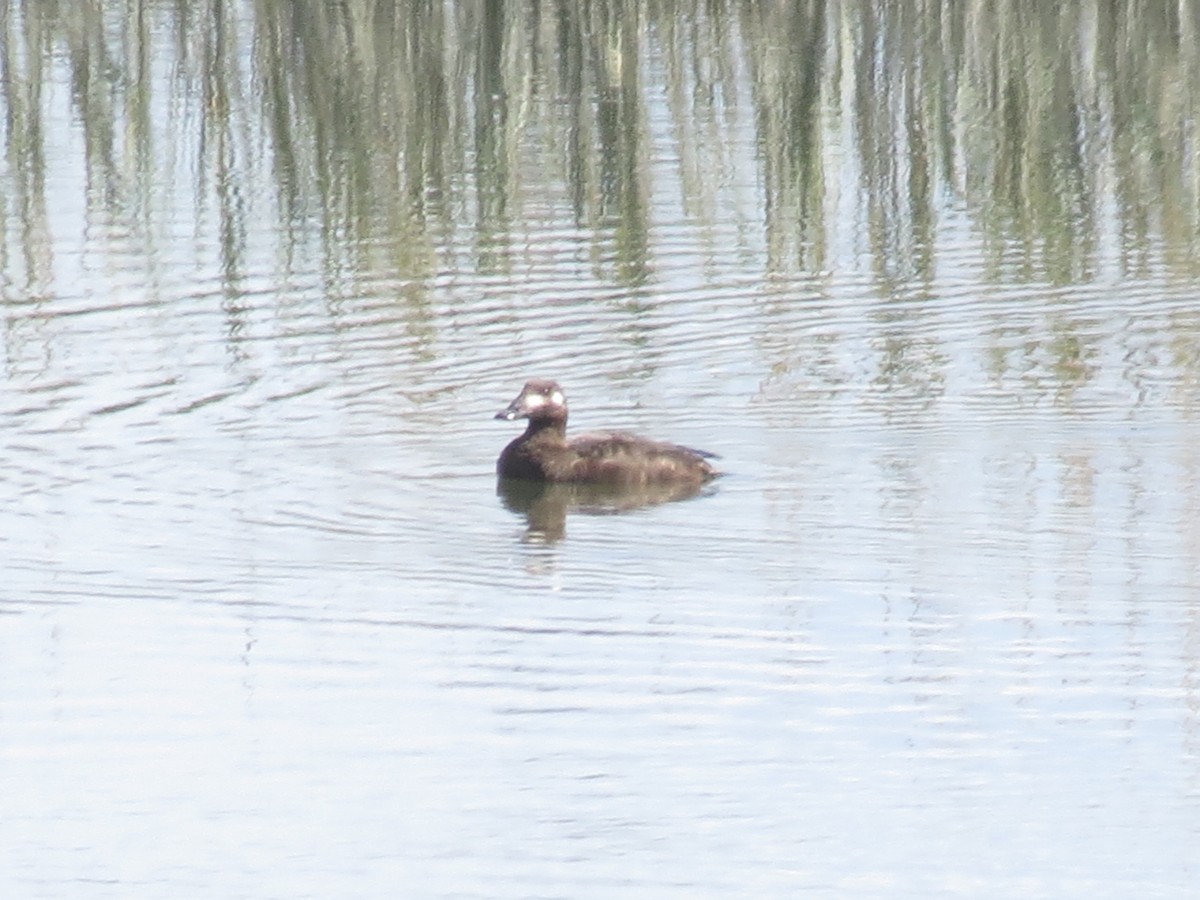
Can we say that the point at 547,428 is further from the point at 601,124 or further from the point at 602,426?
the point at 601,124

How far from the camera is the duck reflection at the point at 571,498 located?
1012 cm

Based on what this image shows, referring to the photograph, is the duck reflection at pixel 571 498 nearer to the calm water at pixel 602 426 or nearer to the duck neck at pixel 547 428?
the calm water at pixel 602 426

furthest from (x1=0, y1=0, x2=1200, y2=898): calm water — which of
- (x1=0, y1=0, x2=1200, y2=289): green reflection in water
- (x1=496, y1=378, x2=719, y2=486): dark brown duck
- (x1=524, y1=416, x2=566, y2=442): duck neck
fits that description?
(x1=524, y1=416, x2=566, y2=442): duck neck

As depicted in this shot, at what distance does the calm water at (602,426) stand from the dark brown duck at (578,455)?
0.53ft

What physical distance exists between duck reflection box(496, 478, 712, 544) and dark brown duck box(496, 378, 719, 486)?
3 cm

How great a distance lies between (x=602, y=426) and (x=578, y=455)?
796mm

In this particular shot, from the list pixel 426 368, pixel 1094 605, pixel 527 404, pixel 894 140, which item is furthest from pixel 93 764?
pixel 894 140

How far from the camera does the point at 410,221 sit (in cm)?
1452

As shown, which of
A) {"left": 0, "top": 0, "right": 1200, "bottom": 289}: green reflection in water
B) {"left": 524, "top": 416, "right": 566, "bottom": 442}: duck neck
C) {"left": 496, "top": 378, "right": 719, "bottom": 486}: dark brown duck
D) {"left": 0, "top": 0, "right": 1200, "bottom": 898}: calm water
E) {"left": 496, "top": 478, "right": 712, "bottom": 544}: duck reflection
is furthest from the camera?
{"left": 0, "top": 0, "right": 1200, "bottom": 289}: green reflection in water

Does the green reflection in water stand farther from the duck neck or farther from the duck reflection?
the duck reflection

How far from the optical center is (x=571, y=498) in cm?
1054

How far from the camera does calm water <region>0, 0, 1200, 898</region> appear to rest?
6375 mm

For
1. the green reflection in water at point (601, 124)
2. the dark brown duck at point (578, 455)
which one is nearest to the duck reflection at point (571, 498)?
the dark brown duck at point (578, 455)

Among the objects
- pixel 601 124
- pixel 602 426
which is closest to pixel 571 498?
pixel 602 426
